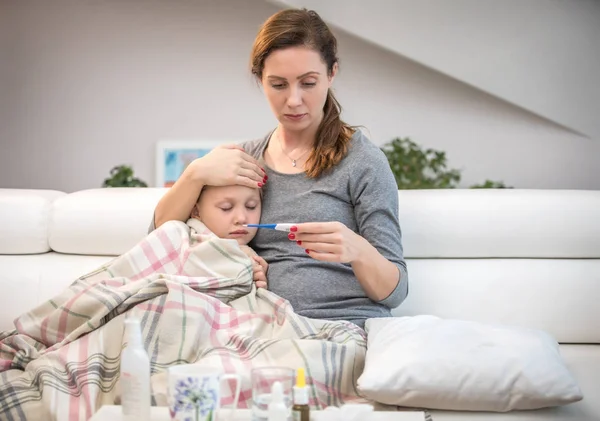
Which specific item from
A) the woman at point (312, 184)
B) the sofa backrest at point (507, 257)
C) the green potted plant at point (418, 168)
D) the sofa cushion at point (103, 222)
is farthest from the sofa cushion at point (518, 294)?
the green potted plant at point (418, 168)

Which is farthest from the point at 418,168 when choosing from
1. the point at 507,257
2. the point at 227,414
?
the point at 227,414

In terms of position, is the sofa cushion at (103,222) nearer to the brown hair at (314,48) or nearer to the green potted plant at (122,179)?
the brown hair at (314,48)

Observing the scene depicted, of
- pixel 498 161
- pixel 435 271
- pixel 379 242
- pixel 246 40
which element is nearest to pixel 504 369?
pixel 379 242

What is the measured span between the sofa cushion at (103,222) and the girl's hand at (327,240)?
755 mm

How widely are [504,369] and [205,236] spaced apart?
2.95 ft

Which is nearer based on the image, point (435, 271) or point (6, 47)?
point (435, 271)

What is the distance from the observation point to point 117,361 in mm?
1815

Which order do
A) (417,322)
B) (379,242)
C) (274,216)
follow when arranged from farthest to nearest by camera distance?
(274,216) < (379,242) < (417,322)

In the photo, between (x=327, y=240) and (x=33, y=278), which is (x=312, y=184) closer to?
(x=327, y=240)

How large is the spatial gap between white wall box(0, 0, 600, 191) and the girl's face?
2.87 metres

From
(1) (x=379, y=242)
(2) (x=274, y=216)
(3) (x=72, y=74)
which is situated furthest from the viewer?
(3) (x=72, y=74)

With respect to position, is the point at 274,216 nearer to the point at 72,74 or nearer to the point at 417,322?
the point at 417,322

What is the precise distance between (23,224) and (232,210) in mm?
747

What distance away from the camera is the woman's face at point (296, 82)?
6.82ft
